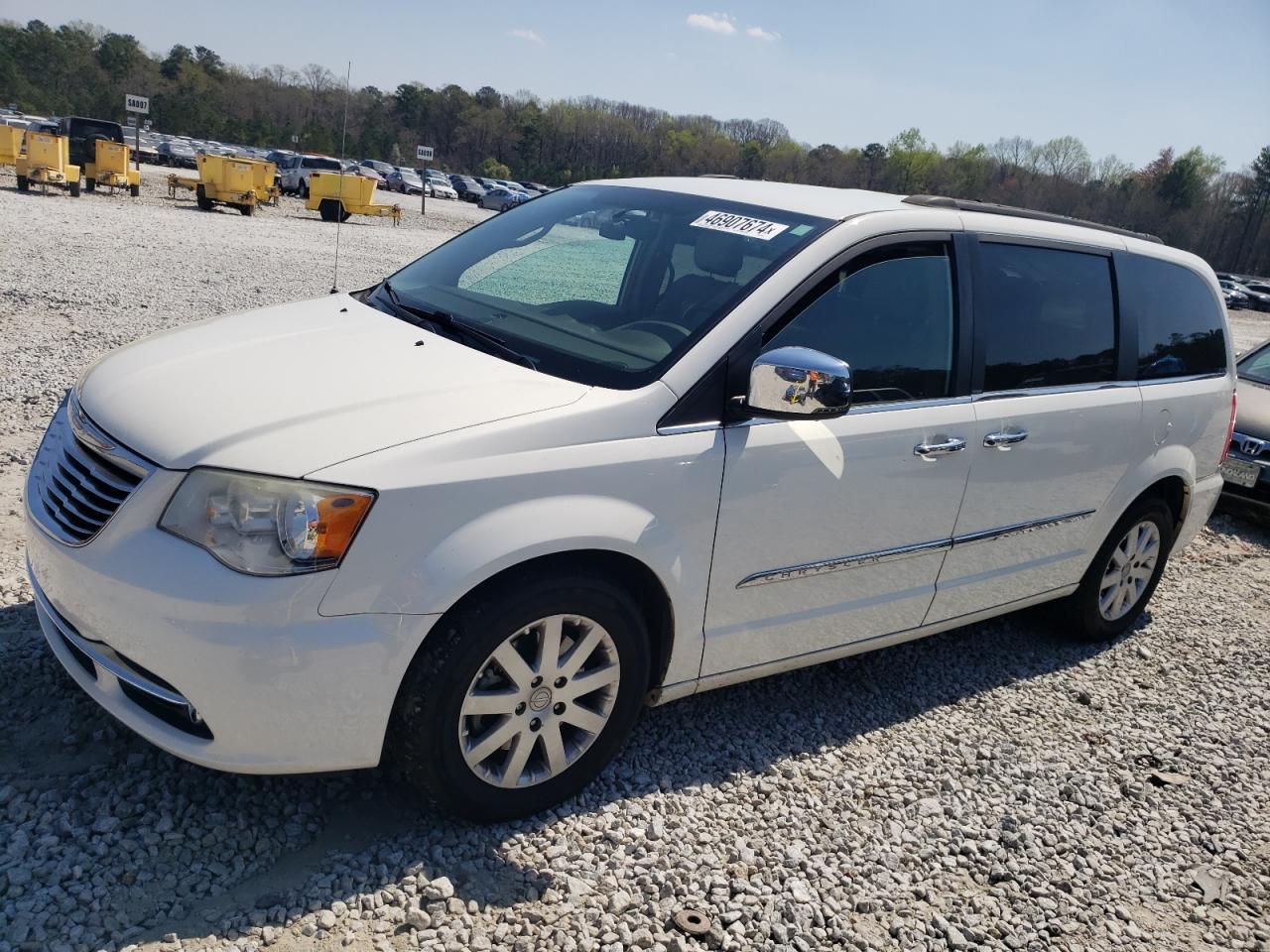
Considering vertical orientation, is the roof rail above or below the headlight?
above

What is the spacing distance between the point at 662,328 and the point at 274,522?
1.35 metres

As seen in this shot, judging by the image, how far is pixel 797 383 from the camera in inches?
111

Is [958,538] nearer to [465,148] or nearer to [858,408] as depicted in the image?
[858,408]

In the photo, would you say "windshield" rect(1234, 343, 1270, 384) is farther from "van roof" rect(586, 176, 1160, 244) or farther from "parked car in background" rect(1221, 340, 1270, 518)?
"van roof" rect(586, 176, 1160, 244)

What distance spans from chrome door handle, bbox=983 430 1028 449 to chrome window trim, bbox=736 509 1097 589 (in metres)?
0.36

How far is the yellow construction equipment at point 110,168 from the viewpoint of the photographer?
27547mm

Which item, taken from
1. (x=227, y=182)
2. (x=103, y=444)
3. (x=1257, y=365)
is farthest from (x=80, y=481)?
(x=227, y=182)

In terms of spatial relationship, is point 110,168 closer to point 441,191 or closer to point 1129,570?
point 1129,570

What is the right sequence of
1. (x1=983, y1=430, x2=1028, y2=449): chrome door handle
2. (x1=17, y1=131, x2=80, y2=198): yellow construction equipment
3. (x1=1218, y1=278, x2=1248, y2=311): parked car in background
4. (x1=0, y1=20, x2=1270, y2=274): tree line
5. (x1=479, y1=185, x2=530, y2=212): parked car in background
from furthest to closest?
(x1=0, y1=20, x2=1270, y2=274): tree line
(x1=479, y1=185, x2=530, y2=212): parked car in background
(x1=1218, y1=278, x2=1248, y2=311): parked car in background
(x1=17, y1=131, x2=80, y2=198): yellow construction equipment
(x1=983, y1=430, x2=1028, y2=449): chrome door handle

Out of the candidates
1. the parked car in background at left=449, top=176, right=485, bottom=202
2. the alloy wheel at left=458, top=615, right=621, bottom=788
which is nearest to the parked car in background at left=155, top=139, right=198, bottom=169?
the parked car in background at left=449, top=176, right=485, bottom=202

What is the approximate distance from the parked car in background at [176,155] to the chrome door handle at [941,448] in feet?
196

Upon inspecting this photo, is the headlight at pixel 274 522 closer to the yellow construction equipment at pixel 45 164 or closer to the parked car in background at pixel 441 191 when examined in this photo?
the yellow construction equipment at pixel 45 164

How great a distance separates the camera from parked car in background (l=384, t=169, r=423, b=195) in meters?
58.4

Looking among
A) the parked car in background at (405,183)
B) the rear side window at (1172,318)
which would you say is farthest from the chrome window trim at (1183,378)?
the parked car in background at (405,183)
